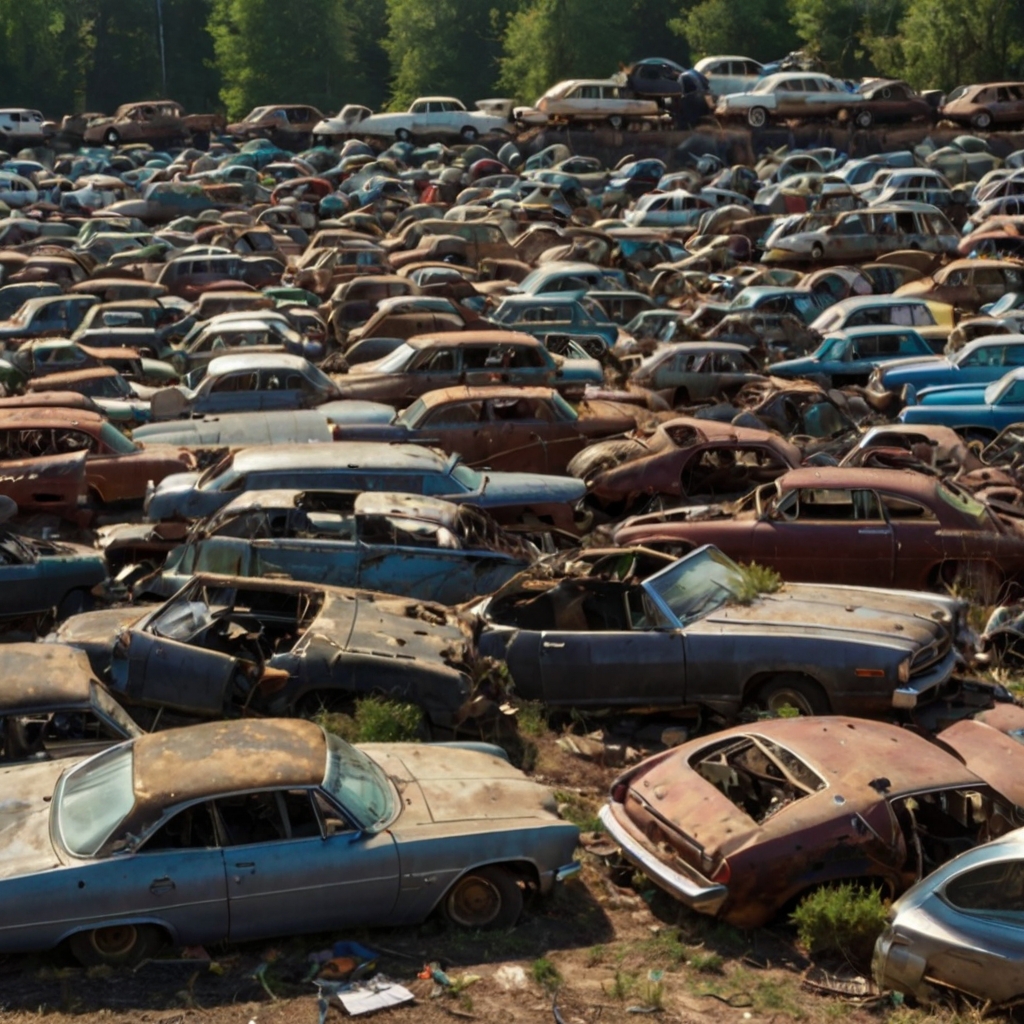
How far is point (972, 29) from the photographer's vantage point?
5953 centimetres

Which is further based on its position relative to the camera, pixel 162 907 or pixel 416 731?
pixel 416 731

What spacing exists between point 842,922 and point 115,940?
11.5 ft

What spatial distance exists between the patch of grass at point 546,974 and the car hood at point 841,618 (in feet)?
11.4

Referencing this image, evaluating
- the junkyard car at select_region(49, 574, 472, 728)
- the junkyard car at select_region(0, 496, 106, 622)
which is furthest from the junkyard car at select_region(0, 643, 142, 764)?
the junkyard car at select_region(0, 496, 106, 622)

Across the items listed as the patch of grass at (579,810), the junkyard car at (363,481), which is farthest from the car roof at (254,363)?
the patch of grass at (579,810)

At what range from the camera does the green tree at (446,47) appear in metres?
71.1

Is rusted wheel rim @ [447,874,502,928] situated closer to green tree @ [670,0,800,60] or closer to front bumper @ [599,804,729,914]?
front bumper @ [599,804,729,914]

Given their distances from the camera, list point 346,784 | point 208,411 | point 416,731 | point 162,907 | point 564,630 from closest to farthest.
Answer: point 162,907
point 346,784
point 416,731
point 564,630
point 208,411

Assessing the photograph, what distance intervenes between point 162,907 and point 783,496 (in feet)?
24.0

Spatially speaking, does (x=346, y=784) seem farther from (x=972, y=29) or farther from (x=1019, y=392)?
(x=972, y=29)

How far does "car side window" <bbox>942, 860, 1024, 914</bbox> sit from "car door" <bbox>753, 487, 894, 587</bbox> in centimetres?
576

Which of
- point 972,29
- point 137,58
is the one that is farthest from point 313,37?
point 972,29

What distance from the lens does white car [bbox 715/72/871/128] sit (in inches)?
1927

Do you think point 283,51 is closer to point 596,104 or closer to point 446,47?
point 446,47
